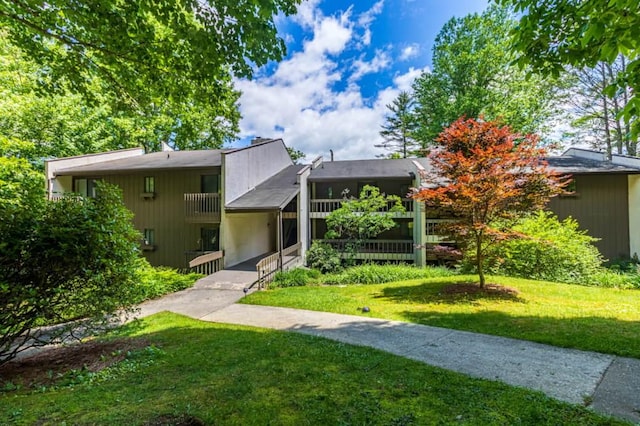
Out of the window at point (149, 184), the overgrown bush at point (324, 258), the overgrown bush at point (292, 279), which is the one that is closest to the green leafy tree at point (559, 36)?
the overgrown bush at point (292, 279)

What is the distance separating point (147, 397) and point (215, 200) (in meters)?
11.8

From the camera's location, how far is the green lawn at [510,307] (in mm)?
5746

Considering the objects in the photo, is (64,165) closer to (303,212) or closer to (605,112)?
(303,212)

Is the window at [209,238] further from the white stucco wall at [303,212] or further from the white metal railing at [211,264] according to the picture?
the white stucco wall at [303,212]

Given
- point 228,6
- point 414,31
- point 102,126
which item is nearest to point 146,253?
point 102,126

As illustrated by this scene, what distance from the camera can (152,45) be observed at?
541 cm

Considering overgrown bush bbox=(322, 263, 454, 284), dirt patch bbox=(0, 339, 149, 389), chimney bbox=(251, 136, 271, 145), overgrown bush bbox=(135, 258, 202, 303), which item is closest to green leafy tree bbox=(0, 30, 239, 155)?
chimney bbox=(251, 136, 271, 145)

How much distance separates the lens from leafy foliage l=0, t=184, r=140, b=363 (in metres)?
4.34

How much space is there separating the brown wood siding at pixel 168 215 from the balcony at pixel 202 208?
99 centimetres

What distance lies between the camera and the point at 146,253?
16.3m

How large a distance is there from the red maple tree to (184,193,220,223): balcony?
9.32 meters

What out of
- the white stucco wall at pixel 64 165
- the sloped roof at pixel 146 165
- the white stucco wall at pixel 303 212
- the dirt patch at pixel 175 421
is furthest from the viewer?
the white stucco wall at pixel 303 212

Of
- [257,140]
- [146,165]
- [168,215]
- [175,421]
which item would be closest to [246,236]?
[168,215]

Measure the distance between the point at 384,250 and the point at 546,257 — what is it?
722cm
